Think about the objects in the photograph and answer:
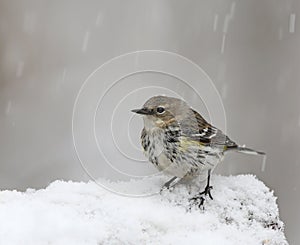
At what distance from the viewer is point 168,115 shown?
14.6 feet

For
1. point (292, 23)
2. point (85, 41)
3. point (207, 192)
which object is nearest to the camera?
point (207, 192)

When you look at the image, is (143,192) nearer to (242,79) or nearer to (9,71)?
(9,71)

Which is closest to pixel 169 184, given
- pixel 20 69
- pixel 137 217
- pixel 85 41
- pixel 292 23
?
pixel 137 217

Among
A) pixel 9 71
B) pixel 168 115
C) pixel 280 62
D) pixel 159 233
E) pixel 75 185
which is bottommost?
pixel 159 233

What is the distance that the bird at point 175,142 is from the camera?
4324 mm

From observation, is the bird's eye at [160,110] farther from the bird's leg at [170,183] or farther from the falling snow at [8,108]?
the falling snow at [8,108]

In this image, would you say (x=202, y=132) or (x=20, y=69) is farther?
(x=20, y=69)

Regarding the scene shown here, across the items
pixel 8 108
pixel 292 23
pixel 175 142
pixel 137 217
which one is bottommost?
pixel 137 217

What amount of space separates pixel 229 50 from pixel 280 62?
34.2 inches

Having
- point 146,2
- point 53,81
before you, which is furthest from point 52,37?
point 146,2

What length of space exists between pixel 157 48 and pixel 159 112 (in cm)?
540

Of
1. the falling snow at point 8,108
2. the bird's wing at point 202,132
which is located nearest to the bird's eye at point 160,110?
Result: the bird's wing at point 202,132

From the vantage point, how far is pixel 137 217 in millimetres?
3463

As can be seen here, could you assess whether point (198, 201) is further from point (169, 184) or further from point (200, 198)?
point (169, 184)
